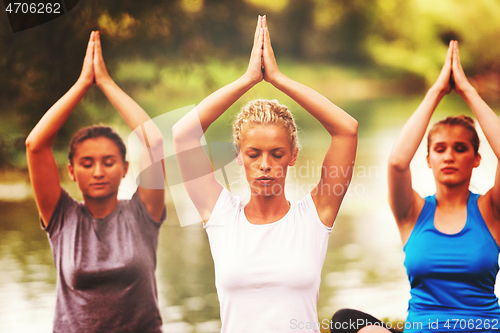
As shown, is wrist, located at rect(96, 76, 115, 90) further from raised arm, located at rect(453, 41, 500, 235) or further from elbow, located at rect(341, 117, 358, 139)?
raised arm, located at rect(453, 41, 500, 235)

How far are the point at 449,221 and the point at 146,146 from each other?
1384 mm

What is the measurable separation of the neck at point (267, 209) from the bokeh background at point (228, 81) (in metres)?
0.29

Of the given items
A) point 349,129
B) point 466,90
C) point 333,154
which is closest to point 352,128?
point 349,129

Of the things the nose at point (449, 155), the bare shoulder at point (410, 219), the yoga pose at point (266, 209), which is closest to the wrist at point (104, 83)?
the yoga pose at point (266, 209)

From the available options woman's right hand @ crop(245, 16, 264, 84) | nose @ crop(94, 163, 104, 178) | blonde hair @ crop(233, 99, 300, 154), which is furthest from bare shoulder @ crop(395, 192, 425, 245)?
nose @ crop(94, 163, 104, 178)

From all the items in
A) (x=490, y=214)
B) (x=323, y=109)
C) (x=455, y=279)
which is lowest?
(x=455, y=279)

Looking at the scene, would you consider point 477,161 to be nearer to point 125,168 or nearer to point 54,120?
point 125,168

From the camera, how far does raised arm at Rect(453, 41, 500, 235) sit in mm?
1914

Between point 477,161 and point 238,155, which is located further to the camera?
point 477,161

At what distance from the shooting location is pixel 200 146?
6.21 feet

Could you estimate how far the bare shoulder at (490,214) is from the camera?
1928mm

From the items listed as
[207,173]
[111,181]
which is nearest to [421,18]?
[207,173]

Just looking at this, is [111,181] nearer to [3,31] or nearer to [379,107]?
[3,31]

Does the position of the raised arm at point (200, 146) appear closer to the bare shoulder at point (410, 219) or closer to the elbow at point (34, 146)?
the elbow at point (34, 146)
